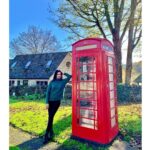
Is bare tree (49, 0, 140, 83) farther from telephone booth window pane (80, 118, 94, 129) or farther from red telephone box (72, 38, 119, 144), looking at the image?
telephone booth window pane (80, 118, 94, 129)

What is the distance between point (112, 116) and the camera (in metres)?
2.14

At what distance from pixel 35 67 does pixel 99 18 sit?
69cm

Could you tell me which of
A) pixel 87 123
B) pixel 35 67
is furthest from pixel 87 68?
pixel 35 67

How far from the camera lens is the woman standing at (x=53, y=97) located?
2.34 meters

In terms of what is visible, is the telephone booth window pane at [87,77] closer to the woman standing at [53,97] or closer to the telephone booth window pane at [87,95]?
the telephone booth window pane at [87,95]

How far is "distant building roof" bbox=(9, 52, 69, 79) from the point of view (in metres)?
2.37

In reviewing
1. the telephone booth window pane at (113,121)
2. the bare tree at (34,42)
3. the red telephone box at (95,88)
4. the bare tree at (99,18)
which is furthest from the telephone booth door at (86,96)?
the bare tree at (34,42)

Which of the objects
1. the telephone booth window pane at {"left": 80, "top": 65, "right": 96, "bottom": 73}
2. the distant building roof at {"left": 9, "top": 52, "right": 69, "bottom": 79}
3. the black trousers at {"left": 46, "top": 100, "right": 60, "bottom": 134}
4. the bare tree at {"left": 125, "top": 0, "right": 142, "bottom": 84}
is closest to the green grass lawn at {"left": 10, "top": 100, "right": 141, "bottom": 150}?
the black trousers at {"left": 46, "top": 100, "right": 60, "bottom": 134}

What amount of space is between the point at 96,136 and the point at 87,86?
40cm

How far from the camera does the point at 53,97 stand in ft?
7.82

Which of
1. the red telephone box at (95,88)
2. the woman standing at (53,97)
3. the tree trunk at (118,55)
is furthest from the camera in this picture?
the woman standing at (53,97)

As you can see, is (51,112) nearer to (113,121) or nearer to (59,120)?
(59,120)

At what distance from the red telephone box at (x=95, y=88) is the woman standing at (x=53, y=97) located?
0.16m
